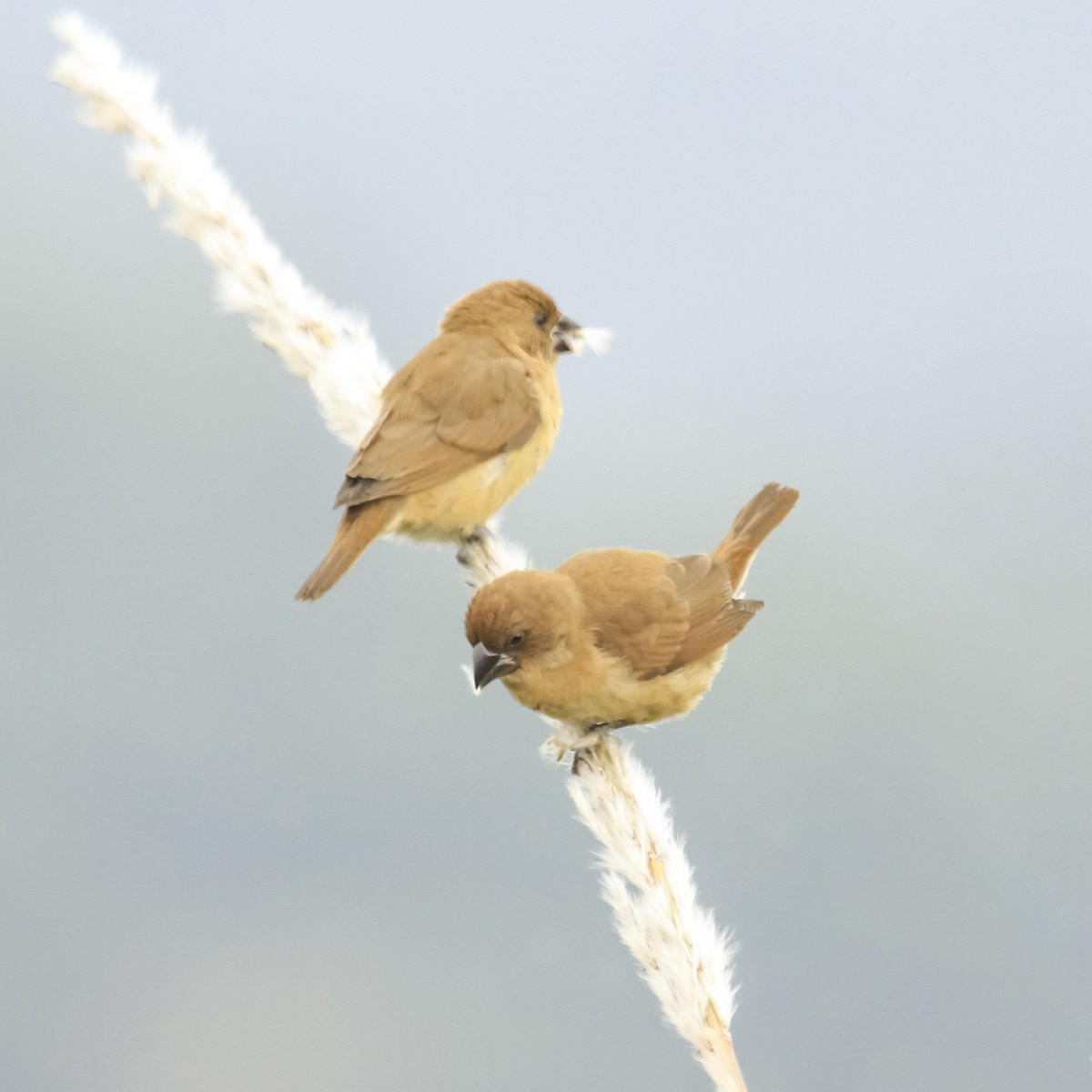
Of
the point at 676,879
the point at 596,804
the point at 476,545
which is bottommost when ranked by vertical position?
the point at 676,879

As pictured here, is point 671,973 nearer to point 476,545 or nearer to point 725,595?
point 725,595

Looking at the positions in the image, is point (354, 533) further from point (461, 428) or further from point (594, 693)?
point (594, 693)

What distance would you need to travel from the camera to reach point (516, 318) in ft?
12.0

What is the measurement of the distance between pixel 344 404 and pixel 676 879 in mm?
1471

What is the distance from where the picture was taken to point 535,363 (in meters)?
3.65

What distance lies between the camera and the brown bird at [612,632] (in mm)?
2510

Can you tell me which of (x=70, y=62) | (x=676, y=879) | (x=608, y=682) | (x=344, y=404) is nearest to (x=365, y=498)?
(x=344, y=404)

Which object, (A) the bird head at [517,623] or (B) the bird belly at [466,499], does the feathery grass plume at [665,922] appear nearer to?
(A) the bird head at [517,623]

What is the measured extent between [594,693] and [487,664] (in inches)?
11.0

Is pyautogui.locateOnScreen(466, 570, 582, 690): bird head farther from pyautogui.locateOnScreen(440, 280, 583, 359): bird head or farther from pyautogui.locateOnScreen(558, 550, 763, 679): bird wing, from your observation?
pyautogui.locateOnScreen(440, 280, 583, 359): bird head

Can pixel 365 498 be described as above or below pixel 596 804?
above

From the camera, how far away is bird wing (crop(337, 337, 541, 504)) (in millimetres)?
3041

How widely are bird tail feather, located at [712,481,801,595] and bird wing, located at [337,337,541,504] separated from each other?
2.24 feet

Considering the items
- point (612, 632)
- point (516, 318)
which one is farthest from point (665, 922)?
point (516, 318)
